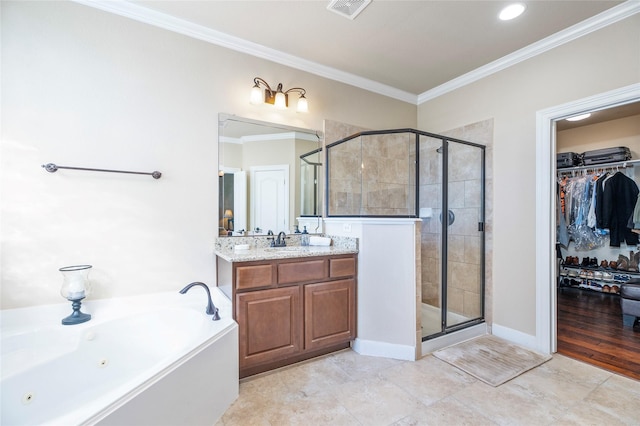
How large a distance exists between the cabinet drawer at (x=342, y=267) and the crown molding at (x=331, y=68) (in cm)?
193

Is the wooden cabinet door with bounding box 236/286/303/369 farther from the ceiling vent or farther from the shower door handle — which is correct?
the ceiling vent

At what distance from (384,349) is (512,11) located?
2833 millimetres

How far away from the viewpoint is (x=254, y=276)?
2.07m

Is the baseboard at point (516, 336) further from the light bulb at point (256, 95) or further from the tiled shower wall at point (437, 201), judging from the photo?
the light bulb at point (256, 95)

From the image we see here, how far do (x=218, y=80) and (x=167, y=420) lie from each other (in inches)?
95.0

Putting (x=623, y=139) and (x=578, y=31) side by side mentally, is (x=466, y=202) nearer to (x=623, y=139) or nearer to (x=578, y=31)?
(x=578, y=31)

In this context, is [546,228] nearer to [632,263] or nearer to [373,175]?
[373,175]

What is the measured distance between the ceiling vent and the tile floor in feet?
→ 8.98

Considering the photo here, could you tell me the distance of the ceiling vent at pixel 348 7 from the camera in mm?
2029

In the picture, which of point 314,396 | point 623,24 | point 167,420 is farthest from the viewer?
point 623,24

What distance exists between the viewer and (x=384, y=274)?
2.46m

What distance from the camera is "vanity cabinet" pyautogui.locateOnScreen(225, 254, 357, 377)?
6.69 ft

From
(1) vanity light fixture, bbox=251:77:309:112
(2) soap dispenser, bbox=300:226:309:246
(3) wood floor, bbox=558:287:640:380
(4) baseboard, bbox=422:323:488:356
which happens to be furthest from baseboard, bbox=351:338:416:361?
(1) vanity light fixture, bbox=251:77:309:112

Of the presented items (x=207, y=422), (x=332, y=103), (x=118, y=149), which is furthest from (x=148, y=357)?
(x=332, y=103)
